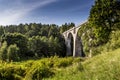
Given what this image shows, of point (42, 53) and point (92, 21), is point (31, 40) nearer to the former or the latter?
point (42, 53)

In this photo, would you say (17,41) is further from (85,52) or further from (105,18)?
(105,18)

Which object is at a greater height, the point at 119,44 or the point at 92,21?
the point at 92,21

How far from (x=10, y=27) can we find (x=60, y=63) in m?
98.5

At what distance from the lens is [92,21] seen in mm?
33906

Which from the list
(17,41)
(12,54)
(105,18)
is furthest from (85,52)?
(17,41)

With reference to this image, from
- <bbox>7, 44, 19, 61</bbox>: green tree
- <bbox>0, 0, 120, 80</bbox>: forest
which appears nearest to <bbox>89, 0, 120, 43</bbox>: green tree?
<bbox>0, 0, 120, 80</bbox>: forest

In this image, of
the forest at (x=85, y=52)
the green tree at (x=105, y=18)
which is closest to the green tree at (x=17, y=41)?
the forest at (x=85, y=52)

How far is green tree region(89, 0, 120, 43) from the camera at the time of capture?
32.9 m

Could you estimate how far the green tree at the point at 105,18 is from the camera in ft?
108

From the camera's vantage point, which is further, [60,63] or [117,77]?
[60,63]

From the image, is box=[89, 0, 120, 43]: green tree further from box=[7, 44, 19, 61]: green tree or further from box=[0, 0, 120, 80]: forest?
box=[7, 44, 19, 61]: green tree

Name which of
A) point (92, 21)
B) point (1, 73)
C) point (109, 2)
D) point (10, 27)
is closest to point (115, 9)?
point (109, 2)

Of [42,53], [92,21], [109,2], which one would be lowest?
[42,53]

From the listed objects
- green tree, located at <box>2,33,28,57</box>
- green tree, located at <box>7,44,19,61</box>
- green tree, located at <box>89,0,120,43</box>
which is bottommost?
green tree, located at <box>7,44,19,61</box>
